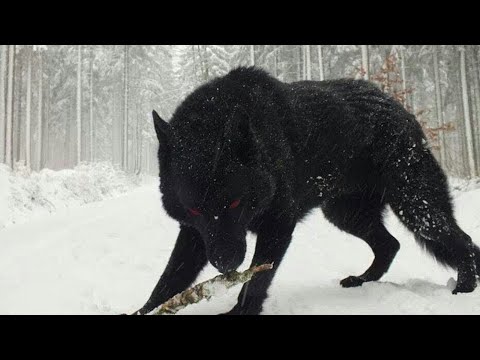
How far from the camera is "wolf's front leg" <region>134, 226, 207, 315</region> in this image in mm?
3594

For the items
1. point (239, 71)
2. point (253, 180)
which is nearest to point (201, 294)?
point (253, 180)

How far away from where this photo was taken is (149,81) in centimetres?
4044

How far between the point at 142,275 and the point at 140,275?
0.07ft

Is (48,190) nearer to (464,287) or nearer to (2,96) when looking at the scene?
(464,287)

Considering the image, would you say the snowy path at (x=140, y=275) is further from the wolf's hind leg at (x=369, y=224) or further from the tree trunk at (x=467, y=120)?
the tree trunk at (x=467, y=120)

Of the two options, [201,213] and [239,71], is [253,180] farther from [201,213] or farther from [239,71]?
[239,71]

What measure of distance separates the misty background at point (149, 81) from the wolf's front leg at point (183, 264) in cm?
1210

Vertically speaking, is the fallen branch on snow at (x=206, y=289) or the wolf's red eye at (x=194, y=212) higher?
the wolf's red eye at (x=194, y=212)

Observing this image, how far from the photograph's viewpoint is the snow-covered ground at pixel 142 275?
10.6 ft

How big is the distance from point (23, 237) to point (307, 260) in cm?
401

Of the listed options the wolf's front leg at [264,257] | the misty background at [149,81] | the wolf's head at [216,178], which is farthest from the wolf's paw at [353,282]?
the misty background at [149,81]

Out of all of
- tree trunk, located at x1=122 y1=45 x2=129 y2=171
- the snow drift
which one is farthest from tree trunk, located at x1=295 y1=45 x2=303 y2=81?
the snow drift

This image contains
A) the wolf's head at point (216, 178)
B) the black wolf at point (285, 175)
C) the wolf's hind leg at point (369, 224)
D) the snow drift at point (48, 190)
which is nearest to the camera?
the wolf's head at point (216, 178)

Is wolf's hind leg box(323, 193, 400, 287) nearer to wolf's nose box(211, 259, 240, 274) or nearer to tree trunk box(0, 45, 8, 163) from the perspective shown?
wolf's nose box(211, 259, 240, 274)
